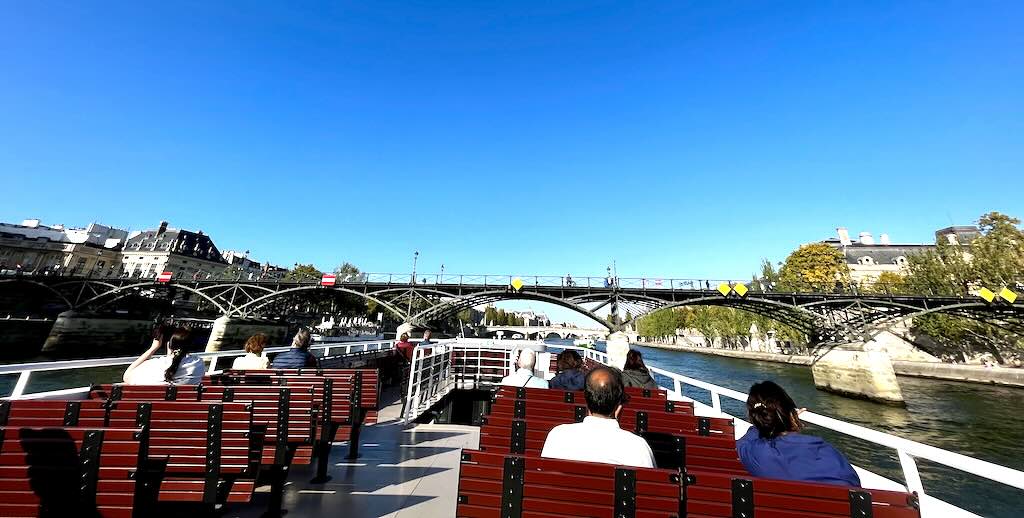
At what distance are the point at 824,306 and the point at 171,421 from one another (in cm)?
4534

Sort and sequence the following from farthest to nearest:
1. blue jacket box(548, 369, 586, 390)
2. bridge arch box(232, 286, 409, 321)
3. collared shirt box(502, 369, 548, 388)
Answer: bridge arch box(232, 286, 409, 321), collared shirt box(502, 369, 548, 388), blue jacket box(548, 369, 586, 390)

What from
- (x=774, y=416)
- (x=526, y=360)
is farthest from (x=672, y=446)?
(x=526, y=360)

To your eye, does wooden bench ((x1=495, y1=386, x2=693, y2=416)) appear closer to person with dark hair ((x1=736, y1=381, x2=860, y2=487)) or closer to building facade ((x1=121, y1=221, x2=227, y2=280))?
person with dark hair ((x1=736, y1=381, x2=860, y2=487))

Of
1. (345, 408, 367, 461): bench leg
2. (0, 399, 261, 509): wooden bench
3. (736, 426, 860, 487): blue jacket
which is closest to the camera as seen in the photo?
(736, 426, 860, 487): blue jacket

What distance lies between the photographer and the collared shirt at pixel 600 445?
2.21 metres

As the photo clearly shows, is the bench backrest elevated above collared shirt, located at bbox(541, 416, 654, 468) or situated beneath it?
situated beneath

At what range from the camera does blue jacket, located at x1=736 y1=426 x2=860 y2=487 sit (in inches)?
86.0

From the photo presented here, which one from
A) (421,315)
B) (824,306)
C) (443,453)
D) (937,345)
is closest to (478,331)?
(421,315)

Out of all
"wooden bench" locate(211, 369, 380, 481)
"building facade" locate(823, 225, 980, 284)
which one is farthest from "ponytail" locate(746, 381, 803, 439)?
"building facade" locate(823, 225, 980, 284)

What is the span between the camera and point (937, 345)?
40.2 meters

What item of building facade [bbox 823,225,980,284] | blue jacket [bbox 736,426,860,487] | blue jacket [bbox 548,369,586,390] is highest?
building facade [bbox 823,225,980,284]

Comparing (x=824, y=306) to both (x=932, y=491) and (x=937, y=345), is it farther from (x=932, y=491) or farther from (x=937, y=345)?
(x=932, y=491)

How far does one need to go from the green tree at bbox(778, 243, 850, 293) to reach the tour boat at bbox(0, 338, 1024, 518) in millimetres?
52115

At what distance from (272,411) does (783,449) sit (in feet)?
15.1
